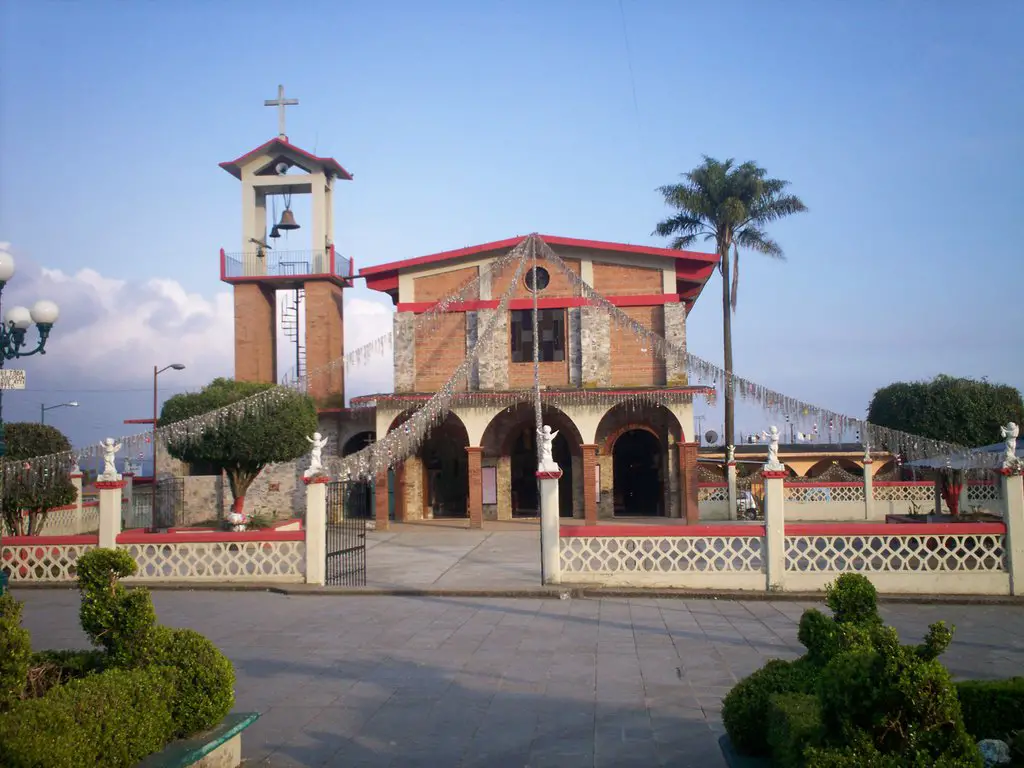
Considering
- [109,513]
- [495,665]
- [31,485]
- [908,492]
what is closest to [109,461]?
[109,513]

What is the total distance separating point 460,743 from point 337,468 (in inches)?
457

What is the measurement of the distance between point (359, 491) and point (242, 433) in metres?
6.68

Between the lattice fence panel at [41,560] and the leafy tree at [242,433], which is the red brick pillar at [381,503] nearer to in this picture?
the leafy tree at [242,433]

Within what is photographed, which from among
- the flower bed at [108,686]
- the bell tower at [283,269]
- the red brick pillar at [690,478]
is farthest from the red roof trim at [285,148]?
the flower bed at [108,686]

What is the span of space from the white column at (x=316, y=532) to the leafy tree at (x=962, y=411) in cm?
1833

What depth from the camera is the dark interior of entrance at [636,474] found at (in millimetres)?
29594

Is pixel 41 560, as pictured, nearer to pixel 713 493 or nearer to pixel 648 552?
pixel 648 552

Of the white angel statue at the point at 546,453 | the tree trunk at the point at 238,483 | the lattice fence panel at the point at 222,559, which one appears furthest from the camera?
the tree trunk at the point at 238,483

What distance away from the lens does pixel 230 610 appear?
12.6 meters

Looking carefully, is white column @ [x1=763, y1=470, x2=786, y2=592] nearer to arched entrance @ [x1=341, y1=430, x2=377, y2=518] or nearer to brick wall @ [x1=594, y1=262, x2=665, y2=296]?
brick wall @ [x1=594, y1=262, x2=665, y2=296]

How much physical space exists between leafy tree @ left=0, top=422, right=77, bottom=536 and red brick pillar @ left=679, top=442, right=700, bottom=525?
16.6 meters

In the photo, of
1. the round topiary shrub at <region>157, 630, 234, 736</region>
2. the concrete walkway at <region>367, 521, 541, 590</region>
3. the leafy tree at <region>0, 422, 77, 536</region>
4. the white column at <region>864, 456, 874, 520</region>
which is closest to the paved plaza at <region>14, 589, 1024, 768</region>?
the round topiary shrub at <region>157, 630, 234, 736</region>

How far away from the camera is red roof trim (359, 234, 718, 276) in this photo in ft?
86.1

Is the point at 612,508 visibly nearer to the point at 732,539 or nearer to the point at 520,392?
the point at 520,392
